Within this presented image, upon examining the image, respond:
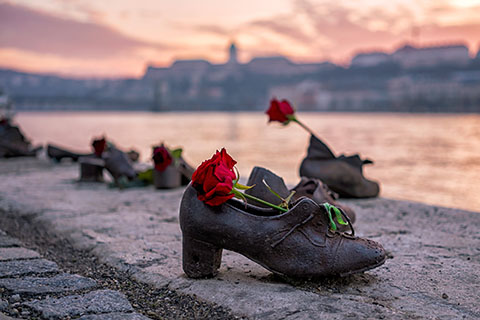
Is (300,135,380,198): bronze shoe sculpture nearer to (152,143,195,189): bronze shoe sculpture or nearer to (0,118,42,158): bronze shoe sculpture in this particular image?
(152,143,195,189): bronze shoe sculpture

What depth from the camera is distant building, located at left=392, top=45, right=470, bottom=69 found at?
112 metres

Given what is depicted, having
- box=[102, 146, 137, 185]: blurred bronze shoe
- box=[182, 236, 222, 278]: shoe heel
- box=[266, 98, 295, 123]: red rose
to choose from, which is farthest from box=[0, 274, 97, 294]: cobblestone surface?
box=[102, 146, 137, 185]: blurred bronze shoe

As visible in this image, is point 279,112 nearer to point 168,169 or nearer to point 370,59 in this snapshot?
point 168,169

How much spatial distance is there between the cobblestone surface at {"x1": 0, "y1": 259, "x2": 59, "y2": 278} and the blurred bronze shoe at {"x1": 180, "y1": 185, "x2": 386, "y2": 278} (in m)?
0.65

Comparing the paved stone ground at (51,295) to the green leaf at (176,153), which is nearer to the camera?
the paved stone ground at (51,295)

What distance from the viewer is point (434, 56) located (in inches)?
4525

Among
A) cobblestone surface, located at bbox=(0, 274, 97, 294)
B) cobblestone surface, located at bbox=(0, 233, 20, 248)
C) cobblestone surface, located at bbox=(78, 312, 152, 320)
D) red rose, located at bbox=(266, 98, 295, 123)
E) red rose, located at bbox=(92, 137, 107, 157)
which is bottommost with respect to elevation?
cobblestone surface, located at bbox=(0, 233, 20, 248)

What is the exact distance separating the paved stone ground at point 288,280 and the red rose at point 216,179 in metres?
0.33

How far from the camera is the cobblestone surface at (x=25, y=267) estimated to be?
→ 6.58 ft

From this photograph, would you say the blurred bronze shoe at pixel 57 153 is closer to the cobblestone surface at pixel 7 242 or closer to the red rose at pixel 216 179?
the cobblestone surface at pixel 7 242

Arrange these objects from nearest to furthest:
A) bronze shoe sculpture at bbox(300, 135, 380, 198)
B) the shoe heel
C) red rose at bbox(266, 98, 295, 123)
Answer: the shoe heel
red rose at bbox(266, 98, 295, 123)
bronze shoe sculpture at bbox(300, 135, 380, 198)

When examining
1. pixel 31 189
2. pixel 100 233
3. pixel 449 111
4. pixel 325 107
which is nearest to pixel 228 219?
pixel 100 233

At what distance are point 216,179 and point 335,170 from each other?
84.8 inches

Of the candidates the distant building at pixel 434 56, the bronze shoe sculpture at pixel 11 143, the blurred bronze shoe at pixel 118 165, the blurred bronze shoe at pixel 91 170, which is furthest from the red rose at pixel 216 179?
the distant building at pixel 434 56
